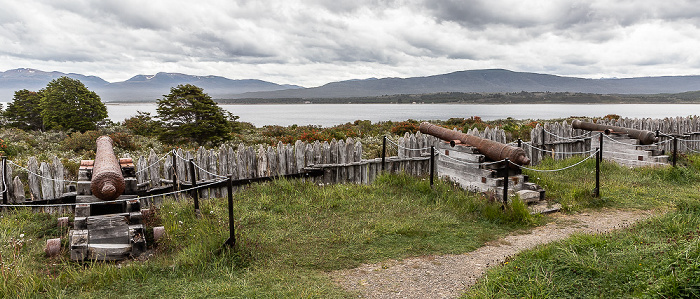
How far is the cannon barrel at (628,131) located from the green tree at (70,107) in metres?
22.7

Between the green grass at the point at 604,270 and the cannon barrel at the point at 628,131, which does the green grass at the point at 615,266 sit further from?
the cannon barrel at the point at 628,131

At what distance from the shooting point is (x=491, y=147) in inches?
319

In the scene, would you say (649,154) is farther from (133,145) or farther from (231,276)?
(133,145)

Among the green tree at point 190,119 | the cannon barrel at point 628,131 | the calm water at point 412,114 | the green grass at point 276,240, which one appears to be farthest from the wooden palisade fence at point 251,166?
the calm water at point 412,114

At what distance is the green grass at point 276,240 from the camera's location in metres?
4.19

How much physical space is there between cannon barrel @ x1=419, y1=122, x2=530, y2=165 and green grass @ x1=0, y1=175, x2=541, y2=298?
1.01 meters

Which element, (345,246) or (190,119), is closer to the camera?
(345,246)

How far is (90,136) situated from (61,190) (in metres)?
9.35

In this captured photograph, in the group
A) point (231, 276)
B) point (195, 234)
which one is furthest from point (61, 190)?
point (231, 276)

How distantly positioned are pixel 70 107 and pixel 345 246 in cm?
2148

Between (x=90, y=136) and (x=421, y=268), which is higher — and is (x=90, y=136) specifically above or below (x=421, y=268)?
above

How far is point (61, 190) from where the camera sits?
7.23 meters

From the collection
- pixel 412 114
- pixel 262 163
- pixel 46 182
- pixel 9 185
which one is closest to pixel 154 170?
pixel 46 182

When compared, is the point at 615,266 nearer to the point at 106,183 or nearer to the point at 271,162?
the point at 106,183
